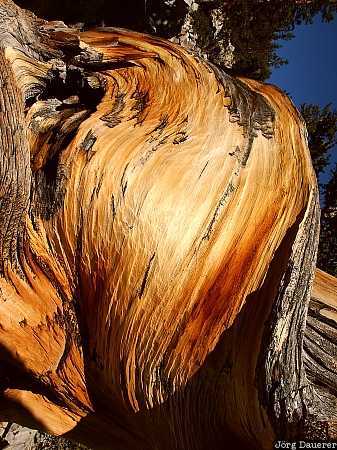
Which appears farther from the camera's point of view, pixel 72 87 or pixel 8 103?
pixel 72 87

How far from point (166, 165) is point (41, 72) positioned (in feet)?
2.69

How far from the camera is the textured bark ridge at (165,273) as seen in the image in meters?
1.64

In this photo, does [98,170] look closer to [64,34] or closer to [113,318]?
[113,318]

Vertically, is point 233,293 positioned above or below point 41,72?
below

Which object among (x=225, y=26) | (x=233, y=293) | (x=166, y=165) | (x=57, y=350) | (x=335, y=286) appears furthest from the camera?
(x=225, y=26)

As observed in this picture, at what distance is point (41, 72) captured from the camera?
2.27 metres

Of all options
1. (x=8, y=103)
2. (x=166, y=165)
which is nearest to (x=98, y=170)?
(x=166, y=165)

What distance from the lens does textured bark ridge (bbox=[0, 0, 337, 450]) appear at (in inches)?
64.5

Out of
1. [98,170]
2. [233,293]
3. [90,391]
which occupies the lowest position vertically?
[90,391]

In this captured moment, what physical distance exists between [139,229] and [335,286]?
908mm

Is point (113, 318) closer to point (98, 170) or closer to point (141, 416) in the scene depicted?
point (141, 416)

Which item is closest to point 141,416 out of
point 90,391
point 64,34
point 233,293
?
point 90,391

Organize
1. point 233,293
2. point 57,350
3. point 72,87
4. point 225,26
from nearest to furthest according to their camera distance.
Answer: point 233,293
point 57,350
point 72,87
point 225,26

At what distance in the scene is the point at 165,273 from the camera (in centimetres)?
175
